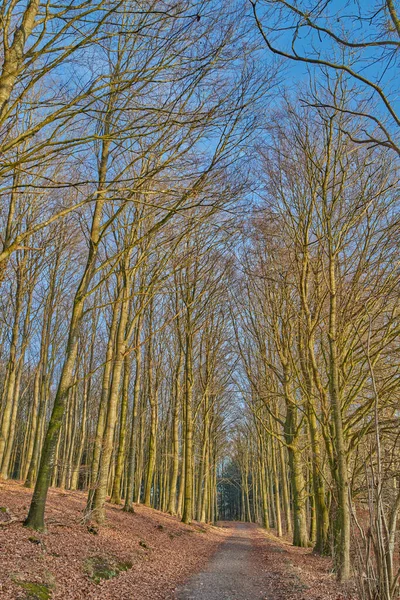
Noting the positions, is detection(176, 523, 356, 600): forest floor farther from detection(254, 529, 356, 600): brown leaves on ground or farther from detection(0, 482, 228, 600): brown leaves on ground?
detection(0, 482, 228, 600): brown leaves on ground

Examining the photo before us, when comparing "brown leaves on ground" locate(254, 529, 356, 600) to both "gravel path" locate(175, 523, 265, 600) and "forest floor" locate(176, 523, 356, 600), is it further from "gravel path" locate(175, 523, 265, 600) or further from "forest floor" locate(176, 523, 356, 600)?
"gravel path" locate(175, 523, 265, 600)

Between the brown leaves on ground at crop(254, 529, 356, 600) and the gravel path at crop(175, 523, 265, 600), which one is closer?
the brown leaves on ground at crop(254, 529, 356, 600)

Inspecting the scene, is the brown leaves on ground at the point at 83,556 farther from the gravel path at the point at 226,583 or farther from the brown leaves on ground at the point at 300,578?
the brown leaves on ground at the point at 300,578

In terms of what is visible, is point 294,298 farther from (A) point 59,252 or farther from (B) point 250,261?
(A) point 59,252

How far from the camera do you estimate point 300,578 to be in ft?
25.0

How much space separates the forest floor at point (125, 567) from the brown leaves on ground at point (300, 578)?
0.02 m

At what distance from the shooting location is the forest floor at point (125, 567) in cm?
528

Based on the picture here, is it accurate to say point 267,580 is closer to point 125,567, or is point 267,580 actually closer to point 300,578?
point 300,578

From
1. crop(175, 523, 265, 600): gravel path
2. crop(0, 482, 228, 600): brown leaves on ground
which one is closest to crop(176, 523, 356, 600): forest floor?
crop(175, 523, 265, 600): gravel path

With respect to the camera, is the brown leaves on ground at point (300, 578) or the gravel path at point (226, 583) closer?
the brown leaves on ground at point (300, 578)

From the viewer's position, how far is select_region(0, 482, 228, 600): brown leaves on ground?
17.0 ft

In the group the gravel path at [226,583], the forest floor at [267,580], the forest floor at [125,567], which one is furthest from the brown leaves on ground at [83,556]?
the forest floor at [267,580]

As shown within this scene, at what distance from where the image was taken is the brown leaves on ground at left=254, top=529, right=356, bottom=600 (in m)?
6.22

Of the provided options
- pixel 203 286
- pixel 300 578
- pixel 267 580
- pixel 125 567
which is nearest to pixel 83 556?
pixel 125 567
